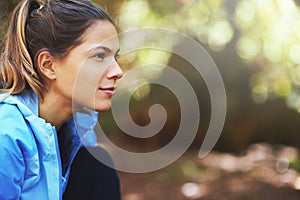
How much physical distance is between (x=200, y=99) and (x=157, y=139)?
481 millimetres

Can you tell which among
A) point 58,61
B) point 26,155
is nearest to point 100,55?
point 58,61

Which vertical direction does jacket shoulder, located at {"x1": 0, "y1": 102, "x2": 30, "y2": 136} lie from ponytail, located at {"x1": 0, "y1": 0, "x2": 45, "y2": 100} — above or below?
below

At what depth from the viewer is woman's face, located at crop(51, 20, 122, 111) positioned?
5.33ft

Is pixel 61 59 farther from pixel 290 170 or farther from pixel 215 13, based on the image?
pixel 290 170

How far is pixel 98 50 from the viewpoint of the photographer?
163cm

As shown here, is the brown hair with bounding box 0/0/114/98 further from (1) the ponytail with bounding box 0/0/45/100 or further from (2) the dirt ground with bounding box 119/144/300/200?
(2) the dirt ground with bounding box 119/144/300/200

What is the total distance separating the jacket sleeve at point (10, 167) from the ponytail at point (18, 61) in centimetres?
20

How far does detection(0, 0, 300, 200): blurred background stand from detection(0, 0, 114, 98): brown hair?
4.83ft

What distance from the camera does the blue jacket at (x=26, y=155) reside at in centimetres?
142

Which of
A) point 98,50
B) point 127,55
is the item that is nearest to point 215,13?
point 127,55

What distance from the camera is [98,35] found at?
5.38ft

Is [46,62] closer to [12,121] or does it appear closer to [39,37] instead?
[39,37]

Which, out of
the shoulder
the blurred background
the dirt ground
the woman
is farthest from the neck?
the dirt ground

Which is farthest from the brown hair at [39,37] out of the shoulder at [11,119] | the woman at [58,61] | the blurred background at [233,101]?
the blurred background at [233,101]
